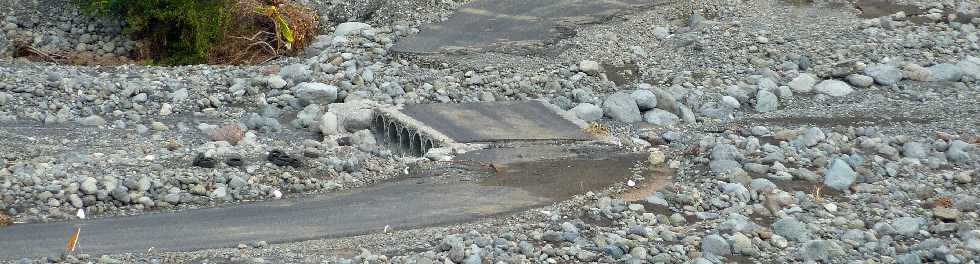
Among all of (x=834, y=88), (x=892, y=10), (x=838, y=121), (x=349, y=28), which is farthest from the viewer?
(x=892, y=10)

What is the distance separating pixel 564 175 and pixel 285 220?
2.27m

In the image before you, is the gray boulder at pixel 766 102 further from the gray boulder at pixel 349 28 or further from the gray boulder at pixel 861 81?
the gray boulder at pixel 349 28

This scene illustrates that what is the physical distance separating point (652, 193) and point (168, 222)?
329 centimetres

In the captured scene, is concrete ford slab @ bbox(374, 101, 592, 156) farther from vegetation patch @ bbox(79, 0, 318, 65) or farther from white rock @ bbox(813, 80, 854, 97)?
vegetation patch @ bbox(79, 0, 318, 65)

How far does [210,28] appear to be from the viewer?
13508mm

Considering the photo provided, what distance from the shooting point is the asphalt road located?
25.3 ft

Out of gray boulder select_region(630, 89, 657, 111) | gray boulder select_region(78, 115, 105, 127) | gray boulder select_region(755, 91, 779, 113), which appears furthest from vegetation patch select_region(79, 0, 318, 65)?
gray boulder select_region(755, 91, 779, 113)

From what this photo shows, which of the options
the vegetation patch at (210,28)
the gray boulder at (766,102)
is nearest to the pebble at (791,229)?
the gray boulder at (766,102)

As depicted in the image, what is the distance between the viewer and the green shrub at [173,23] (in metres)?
13.3

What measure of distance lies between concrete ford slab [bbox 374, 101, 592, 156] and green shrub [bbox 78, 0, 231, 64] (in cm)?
337

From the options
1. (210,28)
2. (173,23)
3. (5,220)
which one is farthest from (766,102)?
(5,220)

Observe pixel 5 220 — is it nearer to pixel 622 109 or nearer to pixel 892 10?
pixel 622 109

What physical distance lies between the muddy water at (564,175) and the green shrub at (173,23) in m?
5.06

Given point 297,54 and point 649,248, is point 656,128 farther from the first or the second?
point 297,54
